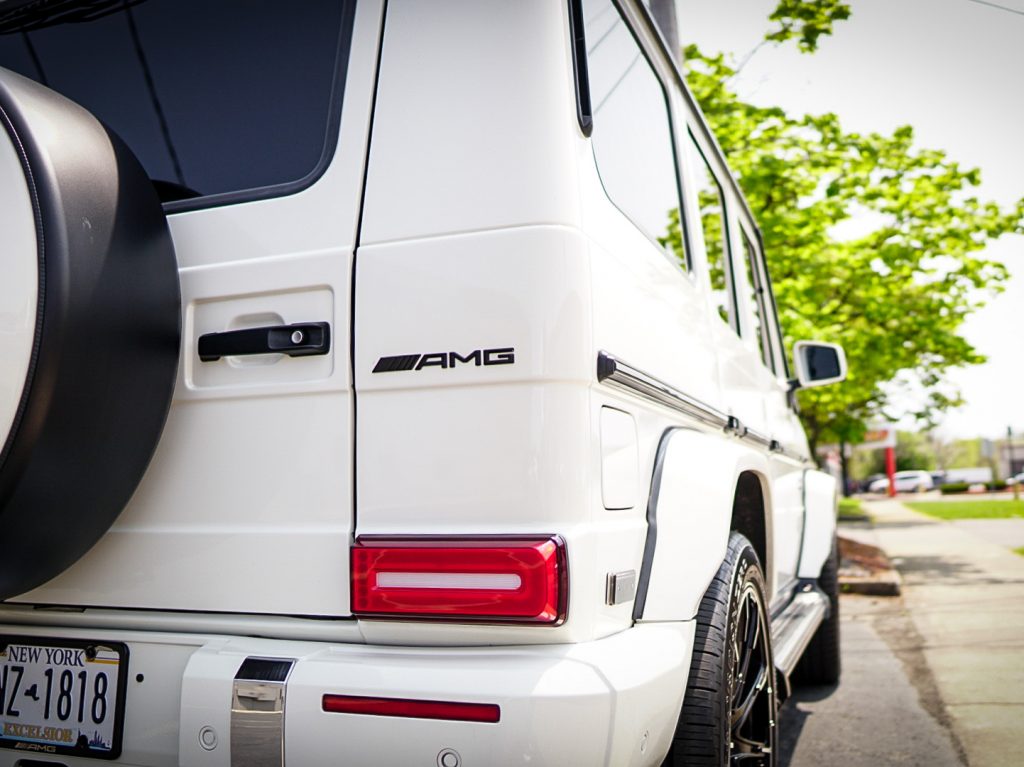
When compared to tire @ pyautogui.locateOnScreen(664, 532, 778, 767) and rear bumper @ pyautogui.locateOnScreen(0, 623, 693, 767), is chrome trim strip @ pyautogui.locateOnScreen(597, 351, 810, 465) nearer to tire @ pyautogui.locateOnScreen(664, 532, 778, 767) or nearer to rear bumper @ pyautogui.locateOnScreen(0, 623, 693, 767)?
tire @ pyautogui.locateOnScreen(664, 532, 778, 767)

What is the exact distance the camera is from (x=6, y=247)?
1546 mm

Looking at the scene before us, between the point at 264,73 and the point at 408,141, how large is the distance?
0.46 meters

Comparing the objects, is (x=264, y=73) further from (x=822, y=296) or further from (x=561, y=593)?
(x=822, y=296)

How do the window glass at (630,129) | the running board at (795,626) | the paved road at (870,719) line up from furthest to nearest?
the paved road at (870,719) → the running board at (795,626) → the window glass at (630,129)

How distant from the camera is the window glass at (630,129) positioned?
6.44 feet

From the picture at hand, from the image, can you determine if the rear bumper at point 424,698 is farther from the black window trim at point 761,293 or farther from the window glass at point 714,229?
the black window trim at point 761,293

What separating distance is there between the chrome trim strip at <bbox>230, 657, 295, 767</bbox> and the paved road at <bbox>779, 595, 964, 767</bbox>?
2616mm

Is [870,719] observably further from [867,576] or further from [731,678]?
[867,576]

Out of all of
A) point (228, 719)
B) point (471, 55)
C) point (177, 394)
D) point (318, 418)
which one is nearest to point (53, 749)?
point (228, 719)

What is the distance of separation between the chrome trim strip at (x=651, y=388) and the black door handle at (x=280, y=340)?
0.52m

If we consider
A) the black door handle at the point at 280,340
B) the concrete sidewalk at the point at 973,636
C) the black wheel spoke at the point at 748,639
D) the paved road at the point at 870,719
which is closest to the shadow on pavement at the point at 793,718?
the paved road at the point at 870,719

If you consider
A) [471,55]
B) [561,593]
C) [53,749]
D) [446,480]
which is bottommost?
[53,749]

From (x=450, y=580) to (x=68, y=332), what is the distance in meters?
0.78

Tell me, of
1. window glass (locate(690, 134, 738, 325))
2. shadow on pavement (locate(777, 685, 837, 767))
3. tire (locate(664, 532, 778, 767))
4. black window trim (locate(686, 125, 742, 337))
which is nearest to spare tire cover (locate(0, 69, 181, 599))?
tire (locate(664, 532, 778, 767))
